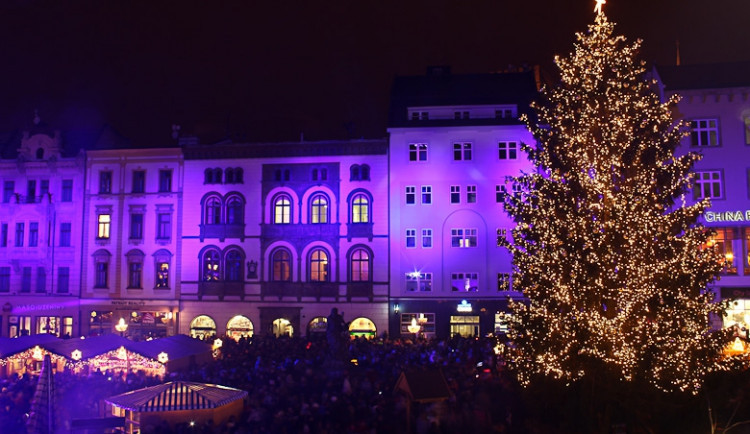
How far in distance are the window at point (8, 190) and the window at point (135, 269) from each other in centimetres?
1007

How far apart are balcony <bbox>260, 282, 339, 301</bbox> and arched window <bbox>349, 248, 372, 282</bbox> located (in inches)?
49.7

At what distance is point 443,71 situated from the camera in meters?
46.9

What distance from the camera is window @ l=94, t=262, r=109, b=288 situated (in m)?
45.8

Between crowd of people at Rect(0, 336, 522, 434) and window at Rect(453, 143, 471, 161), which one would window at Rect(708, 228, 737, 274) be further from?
window at Rect(453, 143, 471, 161)

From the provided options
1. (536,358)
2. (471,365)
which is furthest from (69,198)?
(536,358)

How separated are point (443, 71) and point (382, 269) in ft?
47.6

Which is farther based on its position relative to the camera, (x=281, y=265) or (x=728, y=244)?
(x=281, y=265)

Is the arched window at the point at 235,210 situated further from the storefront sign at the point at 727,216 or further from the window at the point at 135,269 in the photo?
the storefront sign at the point at 727,216

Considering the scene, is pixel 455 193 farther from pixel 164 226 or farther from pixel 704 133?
pixel 164 226

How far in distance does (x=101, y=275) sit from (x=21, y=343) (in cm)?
1646

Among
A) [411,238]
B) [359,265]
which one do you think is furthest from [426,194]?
[359,265]

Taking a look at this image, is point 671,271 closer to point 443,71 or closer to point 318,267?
point 318,267

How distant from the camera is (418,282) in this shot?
4153 cm

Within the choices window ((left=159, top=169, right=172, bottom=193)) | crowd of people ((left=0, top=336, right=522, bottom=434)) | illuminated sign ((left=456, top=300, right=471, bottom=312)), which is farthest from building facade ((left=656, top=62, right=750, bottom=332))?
window ((left=159, top=169, right=172, bottom=193))
